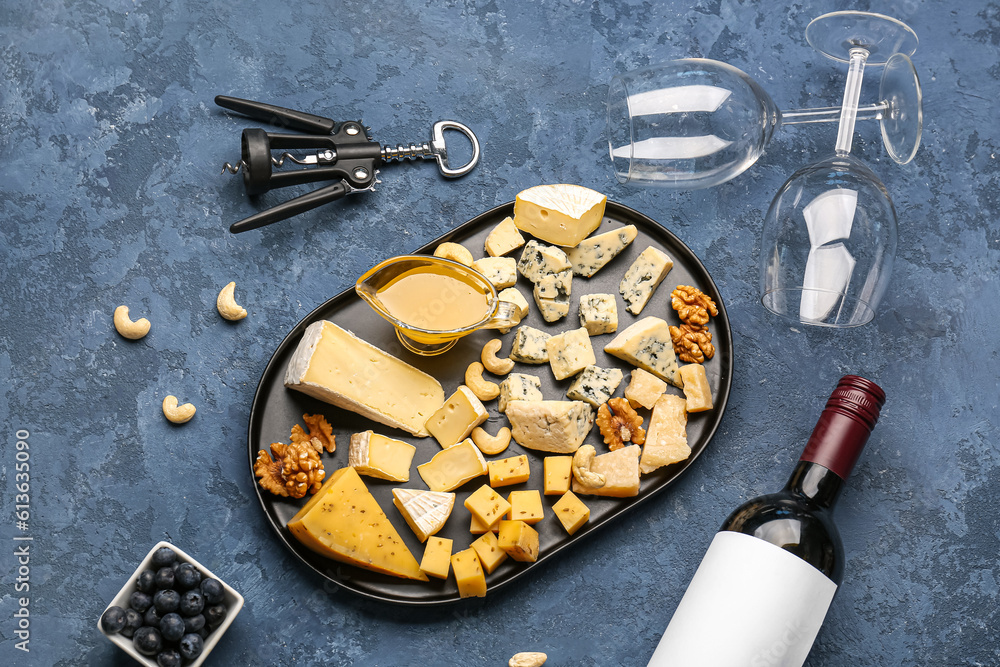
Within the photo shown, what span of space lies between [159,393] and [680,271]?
2.89 ft

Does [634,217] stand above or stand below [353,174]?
below

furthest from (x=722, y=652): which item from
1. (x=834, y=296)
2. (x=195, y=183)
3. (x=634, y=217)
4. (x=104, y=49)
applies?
(x=104, y=49)

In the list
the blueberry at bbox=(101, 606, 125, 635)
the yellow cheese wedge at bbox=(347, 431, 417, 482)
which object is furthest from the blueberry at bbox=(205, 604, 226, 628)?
the yellow cheese wedge at bbox=(347, 431, 417, 482)

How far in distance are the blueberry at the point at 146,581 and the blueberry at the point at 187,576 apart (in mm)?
34

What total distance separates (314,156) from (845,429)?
909 millimetres

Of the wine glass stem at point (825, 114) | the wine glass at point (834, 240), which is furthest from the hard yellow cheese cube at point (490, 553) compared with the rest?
the wine glass stem at point (825, 114)

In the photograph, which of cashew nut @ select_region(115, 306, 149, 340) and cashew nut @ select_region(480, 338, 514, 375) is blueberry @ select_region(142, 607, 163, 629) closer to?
cashew nut @ select_region(115, 306, 149, 340)

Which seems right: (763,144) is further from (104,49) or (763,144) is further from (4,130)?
(4,130)

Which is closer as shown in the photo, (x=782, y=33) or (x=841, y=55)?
(x=841, y=55)

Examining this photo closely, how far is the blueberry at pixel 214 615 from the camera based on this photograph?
1041 millimetres

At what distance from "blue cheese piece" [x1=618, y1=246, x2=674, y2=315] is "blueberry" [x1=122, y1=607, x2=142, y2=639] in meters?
0.86

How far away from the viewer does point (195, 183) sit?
1283 millimetres

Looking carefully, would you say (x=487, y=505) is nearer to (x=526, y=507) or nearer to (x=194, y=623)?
(x=526, y=507)

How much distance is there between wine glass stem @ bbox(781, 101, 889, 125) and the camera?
4.14 feet
